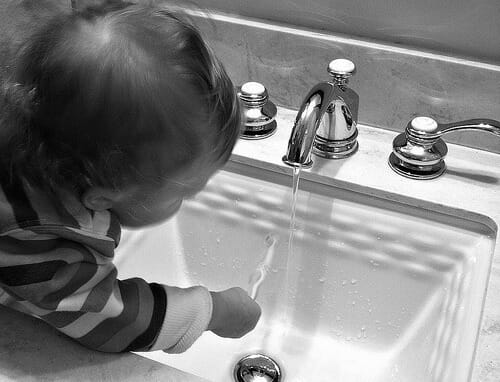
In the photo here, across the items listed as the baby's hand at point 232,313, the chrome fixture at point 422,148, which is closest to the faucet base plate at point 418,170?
the chrome fixture at point 422,148

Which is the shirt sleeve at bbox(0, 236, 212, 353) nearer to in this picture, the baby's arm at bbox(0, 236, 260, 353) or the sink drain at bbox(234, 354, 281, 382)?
the baby's arm at bbox(0, 236, 260, 353)

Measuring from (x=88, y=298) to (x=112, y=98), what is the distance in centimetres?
17

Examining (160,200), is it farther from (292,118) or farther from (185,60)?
(292,118)

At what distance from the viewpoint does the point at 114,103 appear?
1.63 ft

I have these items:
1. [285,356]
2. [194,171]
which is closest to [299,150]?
[194,171]

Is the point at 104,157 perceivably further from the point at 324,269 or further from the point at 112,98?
the point at 324,269

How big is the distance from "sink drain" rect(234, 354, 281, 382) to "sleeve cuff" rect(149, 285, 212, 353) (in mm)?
206

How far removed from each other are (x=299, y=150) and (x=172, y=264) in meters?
0.29

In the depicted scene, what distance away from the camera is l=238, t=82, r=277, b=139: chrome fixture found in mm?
833

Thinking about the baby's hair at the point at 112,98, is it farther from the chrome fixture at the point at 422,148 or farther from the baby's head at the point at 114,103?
the chrome fixture at the point at 422,148

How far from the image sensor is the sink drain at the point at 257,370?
798 mm

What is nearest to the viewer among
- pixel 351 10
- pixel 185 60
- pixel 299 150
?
pixel 185 60

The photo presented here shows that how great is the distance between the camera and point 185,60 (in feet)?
1.67

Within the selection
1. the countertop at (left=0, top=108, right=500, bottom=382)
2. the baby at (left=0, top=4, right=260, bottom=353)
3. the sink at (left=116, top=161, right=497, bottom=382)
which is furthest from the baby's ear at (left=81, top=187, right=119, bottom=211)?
the sink at (left=116, top=161, right=497, bottom=382)
